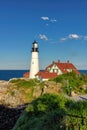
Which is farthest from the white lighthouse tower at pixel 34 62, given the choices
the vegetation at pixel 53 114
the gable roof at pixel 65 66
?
the vegetation at pixel 53 114

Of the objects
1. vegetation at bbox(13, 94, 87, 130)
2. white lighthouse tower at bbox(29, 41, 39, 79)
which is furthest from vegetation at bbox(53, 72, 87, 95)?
vegetation at bbox(13, 94, 87, 130)

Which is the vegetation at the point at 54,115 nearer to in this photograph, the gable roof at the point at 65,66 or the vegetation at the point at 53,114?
the vegetation at the point at 53,114

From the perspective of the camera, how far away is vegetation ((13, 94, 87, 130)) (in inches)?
326

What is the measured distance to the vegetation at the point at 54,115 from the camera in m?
8.27

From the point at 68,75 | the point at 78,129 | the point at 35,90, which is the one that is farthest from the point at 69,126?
the point at 68,75

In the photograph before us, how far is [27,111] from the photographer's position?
34.4 feet

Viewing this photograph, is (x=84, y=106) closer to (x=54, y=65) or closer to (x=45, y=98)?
(x=45, y=98)

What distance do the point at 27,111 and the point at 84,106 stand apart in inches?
95.0

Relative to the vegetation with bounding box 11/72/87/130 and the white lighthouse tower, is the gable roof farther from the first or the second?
the vegetation with bounding box 11/72/87/130

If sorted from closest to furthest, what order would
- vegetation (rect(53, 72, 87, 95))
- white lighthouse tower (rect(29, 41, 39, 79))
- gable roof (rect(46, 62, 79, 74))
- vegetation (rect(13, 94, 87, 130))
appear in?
vegetation (rect(13, 94, 87, 130)), vegetation (rect(53, 72, 87, 95)), white lighthouse tower (rect(29, 41, 39, 79)), gable roof (rect(46, 62, 79, 74))

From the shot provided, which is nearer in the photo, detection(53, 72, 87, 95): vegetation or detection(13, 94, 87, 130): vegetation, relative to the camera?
detection(13, 94, 87, 130): vegetation

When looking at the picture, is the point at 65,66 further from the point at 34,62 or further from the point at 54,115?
the point at 54,115

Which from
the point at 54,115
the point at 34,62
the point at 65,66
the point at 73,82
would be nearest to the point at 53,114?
the point at 54,115

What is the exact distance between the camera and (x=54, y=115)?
868 cm
